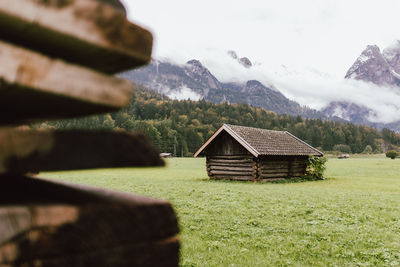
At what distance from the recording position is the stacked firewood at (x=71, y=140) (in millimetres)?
917

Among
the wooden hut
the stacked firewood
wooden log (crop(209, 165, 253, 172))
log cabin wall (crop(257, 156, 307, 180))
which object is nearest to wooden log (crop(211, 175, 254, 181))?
the wooden hut

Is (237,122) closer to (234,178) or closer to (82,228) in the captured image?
(234,178)

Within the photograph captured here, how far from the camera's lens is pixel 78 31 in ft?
3.19

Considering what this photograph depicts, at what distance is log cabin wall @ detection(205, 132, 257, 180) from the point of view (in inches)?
978

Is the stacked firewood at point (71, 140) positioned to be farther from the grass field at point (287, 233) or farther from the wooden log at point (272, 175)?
the wooden log at point (272, 175)

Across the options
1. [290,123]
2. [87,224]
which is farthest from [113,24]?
[290,123]

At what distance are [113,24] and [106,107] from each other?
256 mm

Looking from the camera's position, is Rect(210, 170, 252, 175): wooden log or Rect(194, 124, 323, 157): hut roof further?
Rect(210, 170, 252, 175): wooden log

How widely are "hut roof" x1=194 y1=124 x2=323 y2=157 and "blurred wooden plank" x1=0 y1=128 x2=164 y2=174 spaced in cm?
2258

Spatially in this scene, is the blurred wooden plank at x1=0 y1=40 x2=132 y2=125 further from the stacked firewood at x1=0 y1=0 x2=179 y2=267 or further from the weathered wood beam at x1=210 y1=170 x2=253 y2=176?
the weathered wood beam at x1=210 y1=170 x2=253 y2=176

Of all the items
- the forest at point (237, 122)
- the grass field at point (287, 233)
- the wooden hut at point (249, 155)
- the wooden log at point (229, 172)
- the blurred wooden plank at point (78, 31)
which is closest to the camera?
the blurred wooden plank at point (78, 31)

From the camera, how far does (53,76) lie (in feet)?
3.20

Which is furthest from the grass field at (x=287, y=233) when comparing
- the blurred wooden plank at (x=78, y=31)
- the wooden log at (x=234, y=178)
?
the wooden log at (x=234, y=178)

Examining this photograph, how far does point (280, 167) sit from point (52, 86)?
88.1ft
